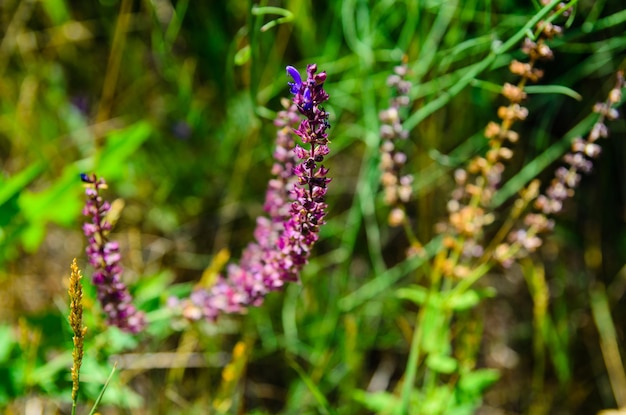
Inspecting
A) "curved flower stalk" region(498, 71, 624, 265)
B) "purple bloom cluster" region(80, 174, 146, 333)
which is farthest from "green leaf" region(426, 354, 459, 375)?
"purple bloom cluster" region(80, 174, 146, 333)

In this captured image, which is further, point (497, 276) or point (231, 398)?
point (497, 276)

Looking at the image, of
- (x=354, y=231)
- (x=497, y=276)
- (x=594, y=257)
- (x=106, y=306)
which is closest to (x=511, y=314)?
(x=497, y=276)

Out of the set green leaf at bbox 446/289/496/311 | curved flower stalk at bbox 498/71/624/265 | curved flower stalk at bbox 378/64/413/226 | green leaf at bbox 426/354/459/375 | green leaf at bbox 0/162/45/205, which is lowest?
green leaf at bbox 426/354/459/375

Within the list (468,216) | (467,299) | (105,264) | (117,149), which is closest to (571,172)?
(468,216)

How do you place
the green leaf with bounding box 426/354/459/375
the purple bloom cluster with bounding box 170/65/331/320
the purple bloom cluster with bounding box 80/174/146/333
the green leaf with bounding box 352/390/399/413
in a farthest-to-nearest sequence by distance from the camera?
the green leaf with bounding box 352/390/399/413 → the green leaf with bounding box 426/354/459/375 → the purple bloom cluster with bounding box 80/174/146/333 → the purple bloom cluster with bounding box 170/65/331/320

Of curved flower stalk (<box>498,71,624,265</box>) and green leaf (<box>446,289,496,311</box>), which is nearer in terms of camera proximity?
curved flower stalk (<box>498,71,624,265</box>)

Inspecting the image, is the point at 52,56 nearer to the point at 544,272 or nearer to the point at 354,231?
the point at 354,231

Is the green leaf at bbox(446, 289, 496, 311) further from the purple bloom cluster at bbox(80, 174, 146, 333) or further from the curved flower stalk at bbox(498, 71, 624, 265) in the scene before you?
the purple bloom cluster at bbox(80, 174, 146, 333)

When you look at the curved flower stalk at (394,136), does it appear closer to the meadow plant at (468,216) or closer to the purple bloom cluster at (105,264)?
the meadow plant at (468,216)
